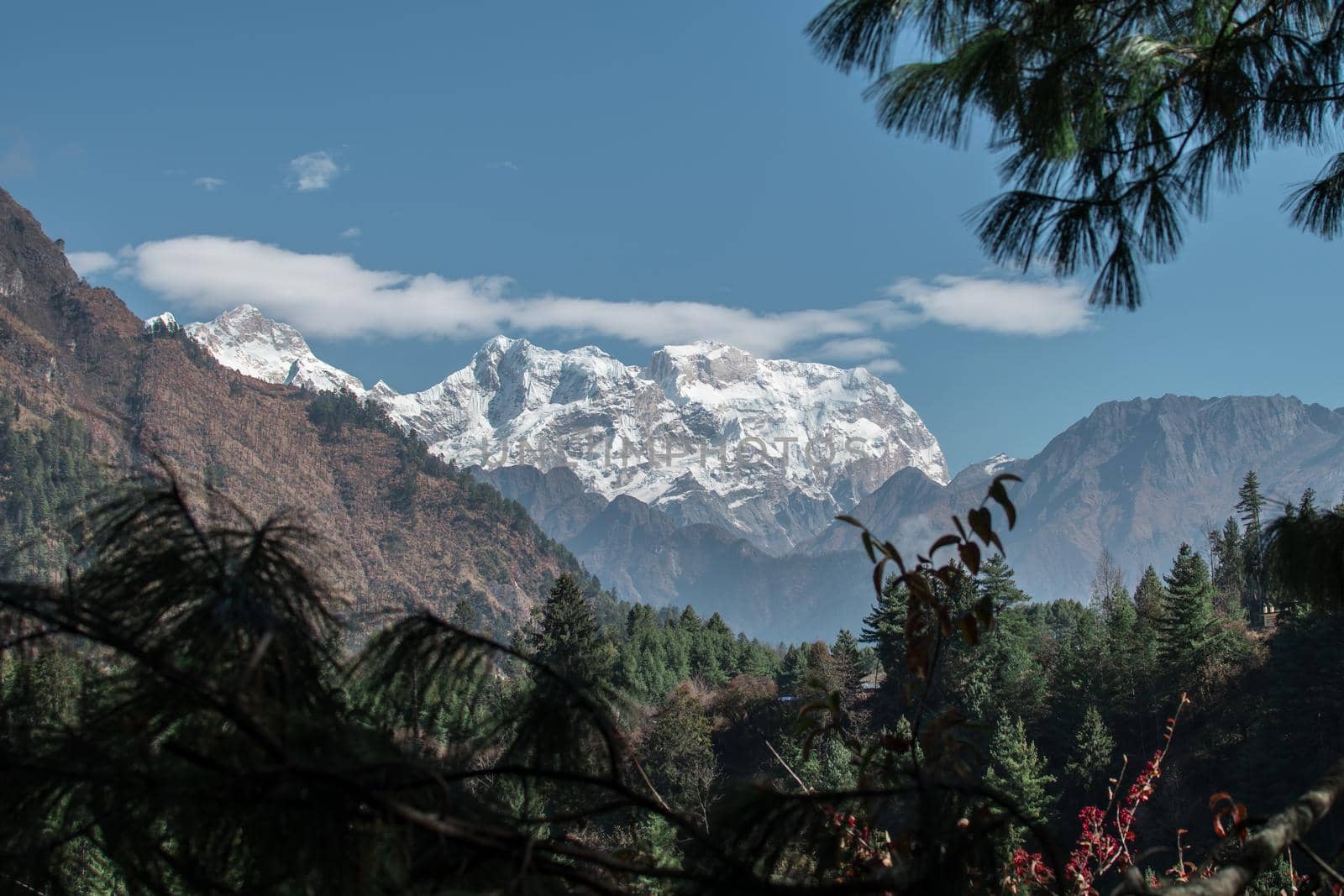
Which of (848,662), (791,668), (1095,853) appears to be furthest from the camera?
(791,668)

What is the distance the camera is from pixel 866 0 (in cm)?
343

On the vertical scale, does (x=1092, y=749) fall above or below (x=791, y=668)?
below

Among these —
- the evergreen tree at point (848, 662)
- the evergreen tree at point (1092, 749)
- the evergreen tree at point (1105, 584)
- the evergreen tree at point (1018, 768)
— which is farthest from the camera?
the evergreen tree at point (1105, 584)

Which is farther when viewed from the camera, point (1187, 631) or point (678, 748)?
point (678, 748)

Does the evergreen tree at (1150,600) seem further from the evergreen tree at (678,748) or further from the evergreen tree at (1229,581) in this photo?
the evergreen tree at (678,748)

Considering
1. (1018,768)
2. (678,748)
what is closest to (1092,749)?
(1018,768)

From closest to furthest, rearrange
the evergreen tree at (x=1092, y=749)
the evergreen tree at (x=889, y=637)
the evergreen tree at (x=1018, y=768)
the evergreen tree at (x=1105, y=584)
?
the evergreen tree at (x=1018, y=768), the evergreen tree at (x=1092, y=749), the evergreen tree at (x=889, y=637), the evergreen tree at (x=1105, y=584)

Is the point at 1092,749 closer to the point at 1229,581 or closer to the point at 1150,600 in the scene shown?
the point at 1150,600

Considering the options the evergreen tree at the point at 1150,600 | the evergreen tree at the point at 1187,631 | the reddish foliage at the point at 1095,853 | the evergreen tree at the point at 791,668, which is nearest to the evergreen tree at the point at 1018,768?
the evergreen tree at the point at 1187,631

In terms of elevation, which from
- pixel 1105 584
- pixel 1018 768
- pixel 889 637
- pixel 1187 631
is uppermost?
pixel 1105 584

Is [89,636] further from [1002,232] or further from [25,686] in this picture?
[1002,232]

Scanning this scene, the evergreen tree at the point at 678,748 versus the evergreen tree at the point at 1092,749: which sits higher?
the evergreen tree at the point at 1092,749

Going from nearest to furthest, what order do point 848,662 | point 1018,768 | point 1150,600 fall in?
point 1018,768
point 848,662
point 1150,600

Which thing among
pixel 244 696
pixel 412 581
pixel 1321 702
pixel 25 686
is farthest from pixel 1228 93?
pixel 412 581
